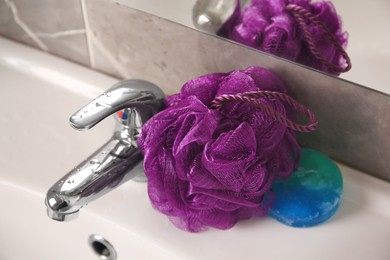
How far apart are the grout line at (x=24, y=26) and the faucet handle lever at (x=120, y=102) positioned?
0.82 feet

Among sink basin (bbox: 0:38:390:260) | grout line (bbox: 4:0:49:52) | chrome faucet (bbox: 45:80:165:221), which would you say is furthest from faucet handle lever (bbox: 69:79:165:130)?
grout line (bbox: 4:0:49:52)

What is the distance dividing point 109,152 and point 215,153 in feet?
0.40

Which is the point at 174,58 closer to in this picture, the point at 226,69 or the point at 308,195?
the point at 226,69

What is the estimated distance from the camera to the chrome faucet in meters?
0.46

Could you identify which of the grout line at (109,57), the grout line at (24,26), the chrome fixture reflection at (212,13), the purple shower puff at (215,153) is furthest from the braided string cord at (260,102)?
the grout line at (24,26)

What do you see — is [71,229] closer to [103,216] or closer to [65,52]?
[103,216]

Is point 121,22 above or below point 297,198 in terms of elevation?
above

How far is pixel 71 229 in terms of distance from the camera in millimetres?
567

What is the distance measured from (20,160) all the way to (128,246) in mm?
160

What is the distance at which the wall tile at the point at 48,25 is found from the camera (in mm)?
638

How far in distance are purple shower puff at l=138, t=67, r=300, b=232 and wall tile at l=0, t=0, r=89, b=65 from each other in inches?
8.1

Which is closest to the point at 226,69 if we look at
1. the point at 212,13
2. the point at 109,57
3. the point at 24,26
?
the point at 212,13

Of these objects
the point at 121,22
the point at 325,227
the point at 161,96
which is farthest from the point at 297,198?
the point at 121,22

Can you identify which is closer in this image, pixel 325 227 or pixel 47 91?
pixel 325 227
